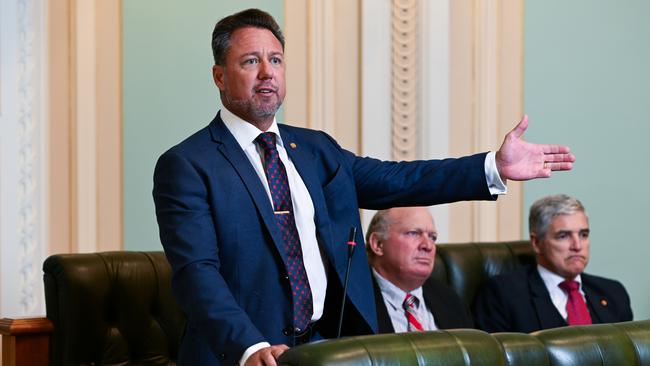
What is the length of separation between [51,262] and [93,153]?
0.71 metres

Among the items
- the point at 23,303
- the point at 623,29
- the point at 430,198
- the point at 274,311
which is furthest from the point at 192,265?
the point at 623,29

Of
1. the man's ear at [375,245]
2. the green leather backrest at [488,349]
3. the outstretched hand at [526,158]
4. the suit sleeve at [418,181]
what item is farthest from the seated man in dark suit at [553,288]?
the green leather backrest at [488,349]

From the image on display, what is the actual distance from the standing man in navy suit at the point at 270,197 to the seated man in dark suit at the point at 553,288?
1807 millimetres

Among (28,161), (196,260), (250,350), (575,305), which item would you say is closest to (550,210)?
(575,305)

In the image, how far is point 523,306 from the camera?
4.51 m

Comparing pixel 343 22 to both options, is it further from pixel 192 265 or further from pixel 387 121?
pixel 192 265

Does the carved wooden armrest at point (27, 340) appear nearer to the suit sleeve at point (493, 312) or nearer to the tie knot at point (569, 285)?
the suit sleeve at point (493, 312)

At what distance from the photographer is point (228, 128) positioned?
272cm

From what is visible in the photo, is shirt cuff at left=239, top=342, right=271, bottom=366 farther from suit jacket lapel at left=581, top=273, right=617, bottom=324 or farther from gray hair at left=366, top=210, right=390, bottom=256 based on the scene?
suit jacket lapel at left=581, top=273, right=617, bottom=324

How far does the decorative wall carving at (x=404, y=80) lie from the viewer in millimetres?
5090

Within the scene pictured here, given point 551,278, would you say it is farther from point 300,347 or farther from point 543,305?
point 300,347

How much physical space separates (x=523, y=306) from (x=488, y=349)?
262 centimetres

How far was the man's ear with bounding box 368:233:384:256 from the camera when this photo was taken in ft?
14.1

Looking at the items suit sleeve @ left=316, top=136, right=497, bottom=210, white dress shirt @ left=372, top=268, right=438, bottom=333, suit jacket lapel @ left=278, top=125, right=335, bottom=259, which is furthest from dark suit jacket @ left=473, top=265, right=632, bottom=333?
suit jacket lapel @ left=278, top=125, right=335, bottom=259
